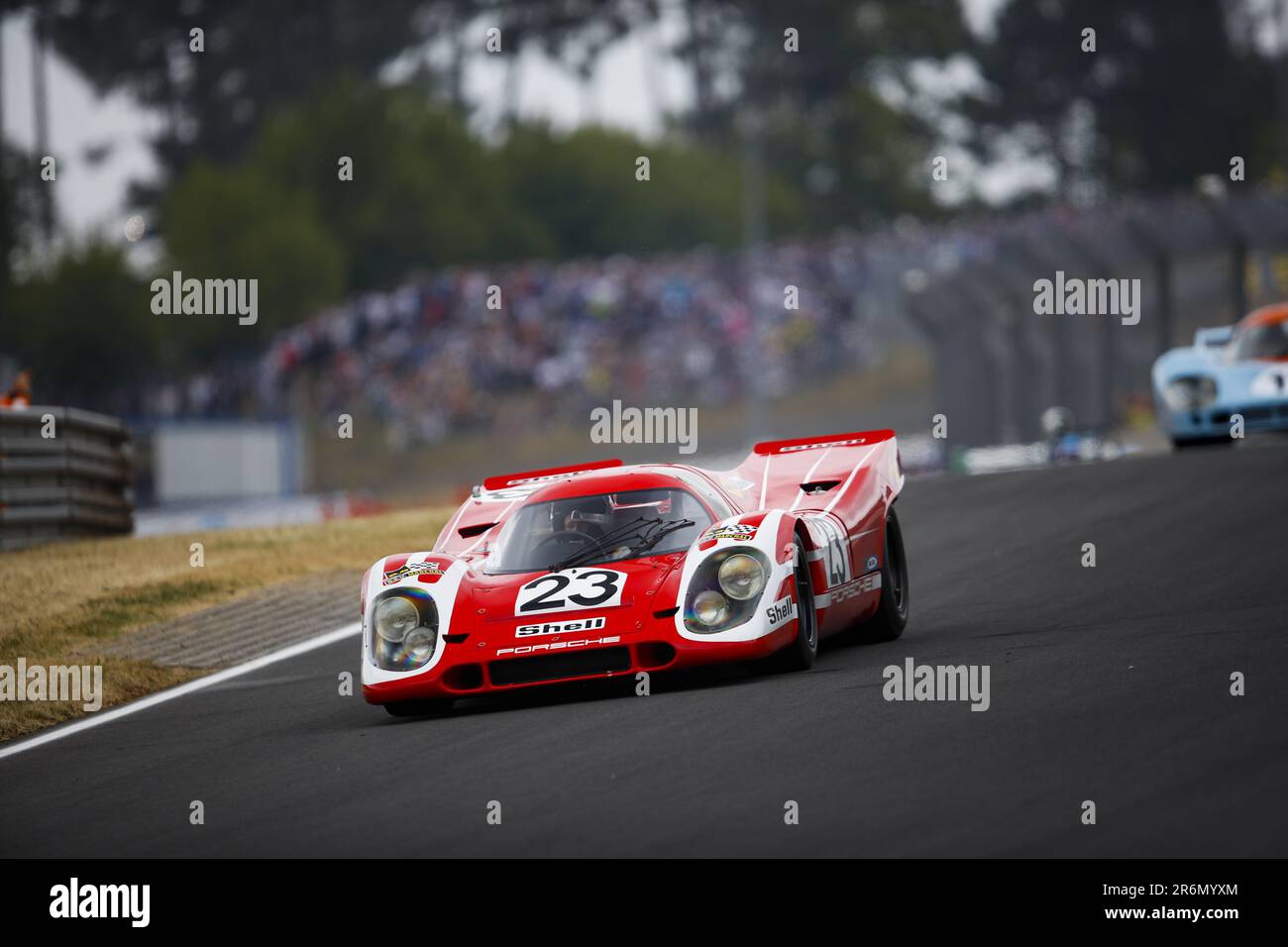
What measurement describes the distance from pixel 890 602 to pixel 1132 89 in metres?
55.6

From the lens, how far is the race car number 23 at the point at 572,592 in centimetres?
813

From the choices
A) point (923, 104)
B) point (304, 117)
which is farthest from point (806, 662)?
point (923, 104)

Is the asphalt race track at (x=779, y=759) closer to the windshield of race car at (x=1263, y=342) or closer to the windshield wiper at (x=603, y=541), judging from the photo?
the windshield wiper at (x=603, y=541)

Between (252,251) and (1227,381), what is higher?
(252,251)

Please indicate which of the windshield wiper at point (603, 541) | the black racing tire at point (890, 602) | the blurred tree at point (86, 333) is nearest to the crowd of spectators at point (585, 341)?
the blurred tree at point (86, 333)

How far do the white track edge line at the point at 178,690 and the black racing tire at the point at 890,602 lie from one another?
10.1 feet

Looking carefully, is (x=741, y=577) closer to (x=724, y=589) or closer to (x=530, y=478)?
(x=724, y=589)

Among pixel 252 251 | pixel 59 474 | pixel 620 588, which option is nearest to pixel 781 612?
pixel 620 588

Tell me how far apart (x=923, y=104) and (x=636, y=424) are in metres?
34.7

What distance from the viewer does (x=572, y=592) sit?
27.0 feet

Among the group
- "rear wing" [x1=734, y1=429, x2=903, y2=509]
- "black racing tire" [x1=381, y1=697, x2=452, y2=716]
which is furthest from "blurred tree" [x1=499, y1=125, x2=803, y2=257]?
"black racing tire" [x1=381, y1=697, x2=452, y2=716]
